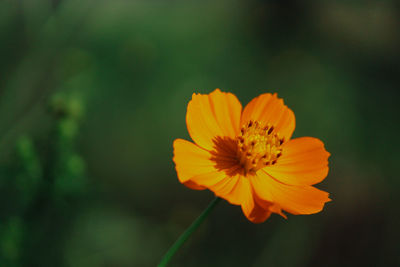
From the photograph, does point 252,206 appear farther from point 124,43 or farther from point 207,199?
point 124,43

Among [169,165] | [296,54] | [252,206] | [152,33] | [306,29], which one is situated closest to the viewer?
[252,206]

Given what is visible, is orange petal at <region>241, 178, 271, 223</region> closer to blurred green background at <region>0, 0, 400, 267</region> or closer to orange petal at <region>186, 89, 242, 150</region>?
orange petal at <region>186, 89, 242, 150</region>

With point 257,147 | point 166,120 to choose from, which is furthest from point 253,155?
point 166,120

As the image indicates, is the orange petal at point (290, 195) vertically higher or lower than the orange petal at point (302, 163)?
lower

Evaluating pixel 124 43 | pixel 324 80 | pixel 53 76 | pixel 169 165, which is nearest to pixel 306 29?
pixel 324 80

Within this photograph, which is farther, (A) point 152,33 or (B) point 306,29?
(B) point 306,29

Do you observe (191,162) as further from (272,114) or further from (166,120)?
(166,120)

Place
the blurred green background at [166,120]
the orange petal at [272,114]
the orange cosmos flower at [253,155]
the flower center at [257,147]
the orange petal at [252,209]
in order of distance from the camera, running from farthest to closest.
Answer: the blurred green background at [166,120], the orange petal at [272,114], the flower center at [257,147], the orange cosmos flower at [253,155], the orange petal at [252,209]

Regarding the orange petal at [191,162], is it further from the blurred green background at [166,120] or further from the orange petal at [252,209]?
the blurred green background at [166,120]

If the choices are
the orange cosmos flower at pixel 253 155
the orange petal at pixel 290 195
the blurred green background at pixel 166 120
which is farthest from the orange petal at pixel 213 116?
the blurred green background at pixel 166 120
